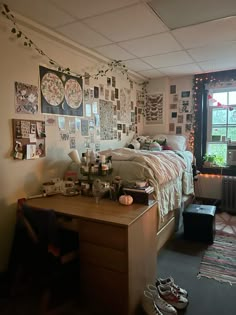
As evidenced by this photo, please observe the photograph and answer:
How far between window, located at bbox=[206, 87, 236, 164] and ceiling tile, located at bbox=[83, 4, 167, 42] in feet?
7.39

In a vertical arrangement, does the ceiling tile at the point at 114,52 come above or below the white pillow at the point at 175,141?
above

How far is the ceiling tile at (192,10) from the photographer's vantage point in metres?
1.88

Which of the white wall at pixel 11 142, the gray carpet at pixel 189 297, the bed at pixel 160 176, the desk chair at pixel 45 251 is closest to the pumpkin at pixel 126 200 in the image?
the bed at pixel 160 176

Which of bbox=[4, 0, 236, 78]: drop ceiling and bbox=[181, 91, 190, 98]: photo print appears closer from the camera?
bbox=[4, 0, 236, 78]: drop ceiling

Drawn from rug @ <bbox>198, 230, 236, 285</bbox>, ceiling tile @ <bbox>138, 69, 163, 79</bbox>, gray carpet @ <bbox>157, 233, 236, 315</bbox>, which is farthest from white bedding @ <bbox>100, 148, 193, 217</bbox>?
ceiling tile @ <bbox>138, 69, 163, 79</bbox>

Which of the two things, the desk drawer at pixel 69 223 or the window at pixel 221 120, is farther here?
the window at pixel 221 120

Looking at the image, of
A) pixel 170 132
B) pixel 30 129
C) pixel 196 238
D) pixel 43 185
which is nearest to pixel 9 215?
pixel 43 185

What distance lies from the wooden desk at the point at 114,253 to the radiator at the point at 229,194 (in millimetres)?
2537

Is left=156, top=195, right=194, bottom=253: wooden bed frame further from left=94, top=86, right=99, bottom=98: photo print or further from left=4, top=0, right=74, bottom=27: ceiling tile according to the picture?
left=4, top=0, right=74, bottom=27: ceiling tile

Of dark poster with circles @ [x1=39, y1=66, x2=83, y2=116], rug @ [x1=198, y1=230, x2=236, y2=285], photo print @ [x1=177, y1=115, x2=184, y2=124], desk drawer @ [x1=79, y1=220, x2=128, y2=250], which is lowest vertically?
rug @ [x1=198, y1=230, x2=236, y2=285]

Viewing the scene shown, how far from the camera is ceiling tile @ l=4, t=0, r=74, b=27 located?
1881mm

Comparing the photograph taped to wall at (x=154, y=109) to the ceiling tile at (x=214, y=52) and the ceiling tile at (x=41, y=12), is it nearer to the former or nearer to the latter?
the ceiling tile at (x=214, y=52)

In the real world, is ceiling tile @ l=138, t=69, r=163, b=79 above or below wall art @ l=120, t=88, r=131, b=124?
above

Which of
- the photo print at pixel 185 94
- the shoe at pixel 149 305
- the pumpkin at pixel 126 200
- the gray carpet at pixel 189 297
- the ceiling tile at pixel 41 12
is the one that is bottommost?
the gray carpet at pixel 189 297
